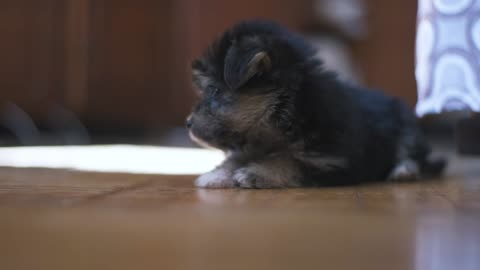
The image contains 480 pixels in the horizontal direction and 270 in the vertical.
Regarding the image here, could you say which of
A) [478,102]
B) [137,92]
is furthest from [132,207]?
[137,92]

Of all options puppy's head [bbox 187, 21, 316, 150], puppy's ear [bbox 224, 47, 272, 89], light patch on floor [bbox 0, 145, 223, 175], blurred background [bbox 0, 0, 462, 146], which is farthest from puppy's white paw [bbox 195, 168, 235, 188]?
blurred background [bbox 0, 0, 462, 146]

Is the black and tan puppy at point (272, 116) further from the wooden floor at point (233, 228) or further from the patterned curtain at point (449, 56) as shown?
the patterned curtain at point (449, 56)

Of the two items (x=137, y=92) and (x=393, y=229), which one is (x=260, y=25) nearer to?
(x=393, y=229)

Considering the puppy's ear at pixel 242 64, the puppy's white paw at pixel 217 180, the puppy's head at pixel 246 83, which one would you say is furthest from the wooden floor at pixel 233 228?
the puppy's ear at pixel 242 64

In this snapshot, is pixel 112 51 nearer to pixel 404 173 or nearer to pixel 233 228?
pixel 404 173

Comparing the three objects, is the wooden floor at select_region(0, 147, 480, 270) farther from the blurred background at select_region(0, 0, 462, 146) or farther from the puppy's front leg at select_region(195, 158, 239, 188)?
the blurred background at select_region(0, 0, 462, 146)

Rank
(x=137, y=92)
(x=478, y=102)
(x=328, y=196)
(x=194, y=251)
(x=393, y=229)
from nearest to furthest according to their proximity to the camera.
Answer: (x=194, y=251) → (x=393, y=229) → (x=328, y=196) → (x=478, y=102) → (x=137, y=92)
